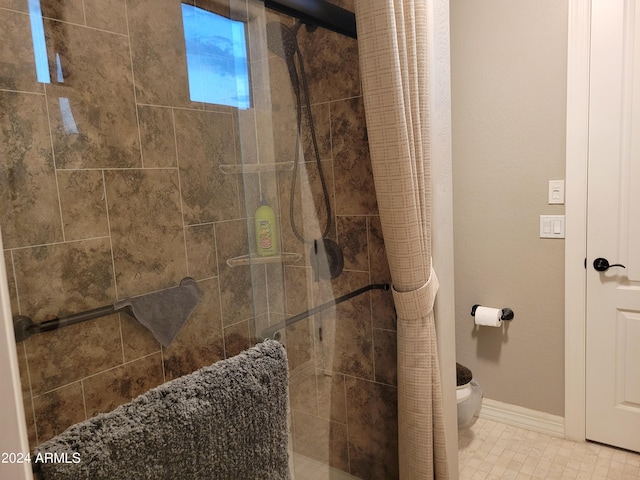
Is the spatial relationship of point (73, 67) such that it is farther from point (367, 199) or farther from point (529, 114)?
point (529, 114)

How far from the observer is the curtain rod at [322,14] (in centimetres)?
132

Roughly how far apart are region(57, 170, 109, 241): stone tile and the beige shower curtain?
0.89m

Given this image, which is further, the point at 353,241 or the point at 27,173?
the point at 353,241

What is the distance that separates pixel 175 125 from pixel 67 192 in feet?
1.31

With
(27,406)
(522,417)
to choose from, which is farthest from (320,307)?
(522,417)

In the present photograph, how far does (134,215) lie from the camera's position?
1.48 meters

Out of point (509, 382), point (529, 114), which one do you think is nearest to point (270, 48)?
point (529, 114)

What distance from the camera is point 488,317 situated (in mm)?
2379

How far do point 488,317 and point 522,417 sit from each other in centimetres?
61

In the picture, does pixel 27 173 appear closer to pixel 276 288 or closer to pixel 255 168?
pixel 255 168

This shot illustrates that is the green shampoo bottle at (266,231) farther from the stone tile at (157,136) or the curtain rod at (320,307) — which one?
the stone tile at (157,136)

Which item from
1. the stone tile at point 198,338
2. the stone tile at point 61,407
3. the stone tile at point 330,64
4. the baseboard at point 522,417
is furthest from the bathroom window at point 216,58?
the baseboard at point 522,417

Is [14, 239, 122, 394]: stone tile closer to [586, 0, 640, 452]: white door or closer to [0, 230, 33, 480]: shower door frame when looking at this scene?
[0, 230, 33, 480]: shower door frame

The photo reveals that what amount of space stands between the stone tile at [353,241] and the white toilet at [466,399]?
1.08 meters
